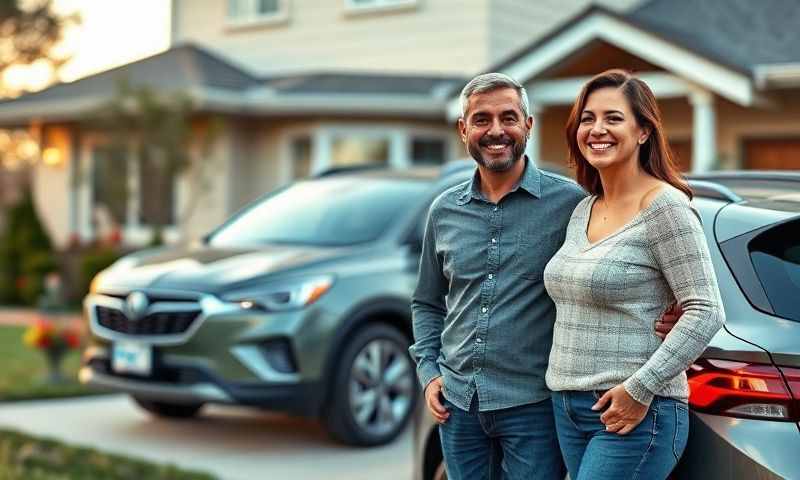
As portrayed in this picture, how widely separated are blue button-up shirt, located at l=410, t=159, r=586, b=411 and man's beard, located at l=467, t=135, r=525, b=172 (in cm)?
7

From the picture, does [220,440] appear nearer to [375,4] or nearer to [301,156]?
[301,156]

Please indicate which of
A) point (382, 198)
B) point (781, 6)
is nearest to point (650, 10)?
point (781, 6)

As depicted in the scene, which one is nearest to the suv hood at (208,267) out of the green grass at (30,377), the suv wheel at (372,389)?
the suv wheel at (372,389)

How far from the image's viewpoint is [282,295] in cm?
621

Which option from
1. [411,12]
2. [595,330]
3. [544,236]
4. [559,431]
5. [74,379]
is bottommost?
[74,379]

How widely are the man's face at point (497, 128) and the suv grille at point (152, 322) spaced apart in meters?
3.48

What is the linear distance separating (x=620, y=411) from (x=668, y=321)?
25 cm

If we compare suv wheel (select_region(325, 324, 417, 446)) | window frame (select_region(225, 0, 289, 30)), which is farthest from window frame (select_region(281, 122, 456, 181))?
suv wheel (select_region(325, 324, 417, 446))

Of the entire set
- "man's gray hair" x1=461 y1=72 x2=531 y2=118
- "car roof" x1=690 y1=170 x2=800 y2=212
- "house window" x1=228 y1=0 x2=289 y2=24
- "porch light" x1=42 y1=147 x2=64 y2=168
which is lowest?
"porch light" x1=42 y1=147 x2=64 y2=168

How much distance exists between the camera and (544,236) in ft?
9.84

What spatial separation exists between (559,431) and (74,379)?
6851 mm

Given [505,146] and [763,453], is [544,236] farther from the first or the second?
[763,453]

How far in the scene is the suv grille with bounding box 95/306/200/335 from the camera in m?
6.21

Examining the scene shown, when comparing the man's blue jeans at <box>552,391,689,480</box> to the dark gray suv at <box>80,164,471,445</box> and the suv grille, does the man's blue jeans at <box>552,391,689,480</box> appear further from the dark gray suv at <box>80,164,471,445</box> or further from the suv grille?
the suv grille
